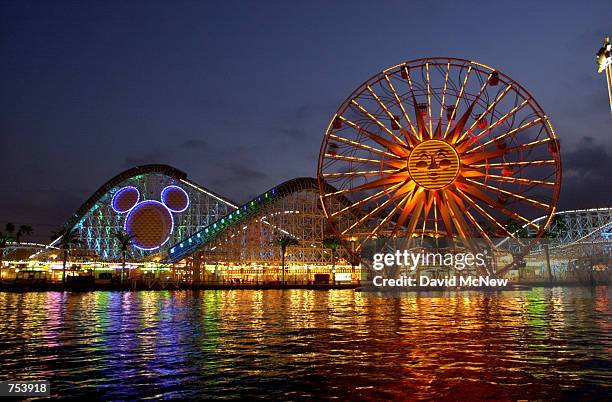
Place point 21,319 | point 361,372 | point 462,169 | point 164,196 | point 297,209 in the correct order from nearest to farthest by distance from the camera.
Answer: point 361,372 < point 21,319 < point 462,169 < point 297,209 < point 164,196

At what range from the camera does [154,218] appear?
275ft

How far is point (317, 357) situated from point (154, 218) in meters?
72.2

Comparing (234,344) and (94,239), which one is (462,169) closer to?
(234,344)

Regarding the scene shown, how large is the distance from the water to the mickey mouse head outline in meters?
58.3

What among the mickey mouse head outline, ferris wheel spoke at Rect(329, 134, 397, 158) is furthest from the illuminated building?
ferris wheel spoke at Rect(329, 134, 397, 158)

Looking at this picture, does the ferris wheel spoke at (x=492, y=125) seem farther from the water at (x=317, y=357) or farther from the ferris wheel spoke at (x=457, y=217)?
the water at (x=317, y=357)

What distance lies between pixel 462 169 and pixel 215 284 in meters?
35.7

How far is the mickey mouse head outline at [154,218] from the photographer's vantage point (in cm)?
8362

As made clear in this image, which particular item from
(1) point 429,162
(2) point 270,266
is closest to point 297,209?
(2) point 270,266

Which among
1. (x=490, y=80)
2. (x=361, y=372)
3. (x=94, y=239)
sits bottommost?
(x=361, y=372)

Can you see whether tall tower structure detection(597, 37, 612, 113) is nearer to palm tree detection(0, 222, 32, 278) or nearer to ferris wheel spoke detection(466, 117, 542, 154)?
ferris wheel spoke detection(466, 117, 542, 154)

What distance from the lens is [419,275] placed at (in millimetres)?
54125

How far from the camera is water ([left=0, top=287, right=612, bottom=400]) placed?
11086 millimetres

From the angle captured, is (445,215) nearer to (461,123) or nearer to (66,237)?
(461,123)
